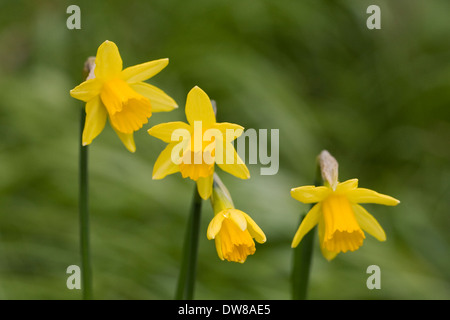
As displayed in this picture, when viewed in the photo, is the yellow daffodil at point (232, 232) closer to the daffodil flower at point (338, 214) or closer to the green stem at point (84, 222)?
the daffodil flower at point (338, 214)

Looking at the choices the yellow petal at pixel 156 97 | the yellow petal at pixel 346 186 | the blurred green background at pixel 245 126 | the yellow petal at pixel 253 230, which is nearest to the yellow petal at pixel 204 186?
the yellow petal at pixel 253 230

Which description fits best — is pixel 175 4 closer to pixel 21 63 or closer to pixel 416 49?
pixel 21 63

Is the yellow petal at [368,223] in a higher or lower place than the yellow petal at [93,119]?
lower

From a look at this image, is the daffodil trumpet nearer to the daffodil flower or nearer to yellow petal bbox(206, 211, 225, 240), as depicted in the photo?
the daffodil flower

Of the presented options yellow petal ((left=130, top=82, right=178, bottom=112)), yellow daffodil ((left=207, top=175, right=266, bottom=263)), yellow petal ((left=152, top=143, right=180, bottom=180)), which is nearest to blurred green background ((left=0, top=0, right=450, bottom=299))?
yellow petal ((left=130, top=82, right=178, bottom=112))

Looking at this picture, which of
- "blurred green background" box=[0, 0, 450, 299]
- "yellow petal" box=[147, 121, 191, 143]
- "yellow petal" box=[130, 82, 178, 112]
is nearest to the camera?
"yellow petal" box=[147, 121, 191, 143]
